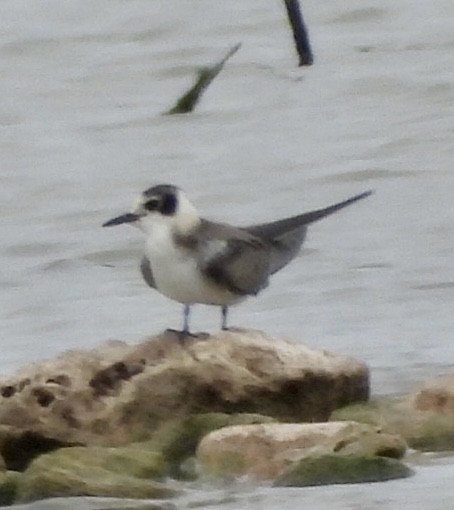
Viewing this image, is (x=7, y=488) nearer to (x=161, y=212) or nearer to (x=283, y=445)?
(x=283, y=445)

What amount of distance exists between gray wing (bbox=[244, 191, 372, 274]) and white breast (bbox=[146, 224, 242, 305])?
2.23 feet

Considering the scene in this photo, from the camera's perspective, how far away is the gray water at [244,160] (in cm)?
1118

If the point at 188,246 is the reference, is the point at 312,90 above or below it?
below

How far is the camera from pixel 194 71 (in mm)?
17359

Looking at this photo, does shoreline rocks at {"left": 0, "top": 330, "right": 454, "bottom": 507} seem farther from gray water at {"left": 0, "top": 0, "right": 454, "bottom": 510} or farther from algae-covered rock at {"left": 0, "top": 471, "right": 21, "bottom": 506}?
gray water at {"left": 0, "top": 0, "right": 454, "bottom": 510}

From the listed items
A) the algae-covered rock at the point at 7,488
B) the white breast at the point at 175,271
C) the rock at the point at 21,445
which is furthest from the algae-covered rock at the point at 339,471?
the white breast at the point at 175,271

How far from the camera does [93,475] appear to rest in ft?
26.2

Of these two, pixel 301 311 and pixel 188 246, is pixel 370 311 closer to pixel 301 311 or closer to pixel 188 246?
pixel 301 311

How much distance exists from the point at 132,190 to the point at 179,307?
9.32 feet

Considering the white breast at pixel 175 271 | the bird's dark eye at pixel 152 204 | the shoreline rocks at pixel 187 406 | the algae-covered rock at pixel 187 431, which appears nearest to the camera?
the shoreline rocks at pixel 187 406

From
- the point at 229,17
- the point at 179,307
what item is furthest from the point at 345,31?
the point at 179,307

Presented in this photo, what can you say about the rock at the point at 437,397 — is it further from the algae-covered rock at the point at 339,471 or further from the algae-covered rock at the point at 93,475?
the algae-covered rock at the point at 93,475

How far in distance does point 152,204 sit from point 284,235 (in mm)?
836

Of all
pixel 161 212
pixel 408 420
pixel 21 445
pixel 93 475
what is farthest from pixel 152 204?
pixel 93 475
